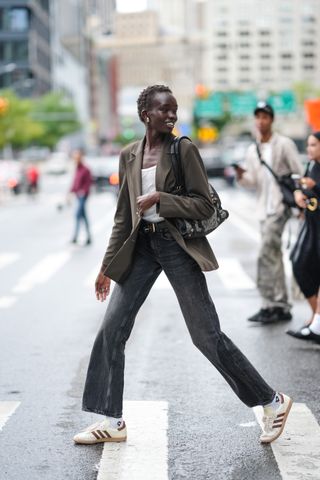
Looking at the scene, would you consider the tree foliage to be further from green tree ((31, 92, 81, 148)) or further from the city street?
the city street

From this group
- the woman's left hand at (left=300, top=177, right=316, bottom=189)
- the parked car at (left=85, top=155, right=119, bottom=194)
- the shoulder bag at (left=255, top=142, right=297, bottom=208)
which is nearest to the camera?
the woman's left hand at (left=300, top=177, right=316, bottom=189)

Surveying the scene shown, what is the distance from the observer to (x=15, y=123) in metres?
93.4

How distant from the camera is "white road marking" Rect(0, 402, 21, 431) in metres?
5.72

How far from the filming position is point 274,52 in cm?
17662

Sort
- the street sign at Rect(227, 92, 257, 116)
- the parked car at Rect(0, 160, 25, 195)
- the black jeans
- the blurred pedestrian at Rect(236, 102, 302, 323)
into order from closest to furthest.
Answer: the black jeans, the blurred pedestrian at Rect(236, 102, 302, 323), the parked car at Rect(0, 160, 25, 195), the street sign at Rect(227, 92, 257, 116)

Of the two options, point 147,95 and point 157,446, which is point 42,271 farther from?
point 147,95

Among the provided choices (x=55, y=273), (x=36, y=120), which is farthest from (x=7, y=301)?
(x=36, y=120)

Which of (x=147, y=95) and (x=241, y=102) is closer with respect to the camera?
(x=147, y=95)

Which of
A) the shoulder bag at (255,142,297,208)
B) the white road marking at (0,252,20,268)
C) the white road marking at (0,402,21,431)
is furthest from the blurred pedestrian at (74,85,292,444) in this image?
the white road marking at (0,252,20,268)

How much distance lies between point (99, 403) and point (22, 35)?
11361 centimetres

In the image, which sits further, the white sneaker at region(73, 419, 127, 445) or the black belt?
the white sneaker at region(73, 419, 127, 445)

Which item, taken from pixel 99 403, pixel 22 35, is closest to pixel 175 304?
pixel 99 403

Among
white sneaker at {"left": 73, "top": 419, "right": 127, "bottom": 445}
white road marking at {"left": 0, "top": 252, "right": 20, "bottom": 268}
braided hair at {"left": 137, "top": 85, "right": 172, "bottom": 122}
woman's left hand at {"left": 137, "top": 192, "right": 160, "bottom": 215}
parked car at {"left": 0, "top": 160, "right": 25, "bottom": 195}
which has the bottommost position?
parked car at {"left": 0, "top": 160, "right": 25, "bottom": 195}

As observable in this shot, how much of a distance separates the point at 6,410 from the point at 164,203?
76.6 inches
